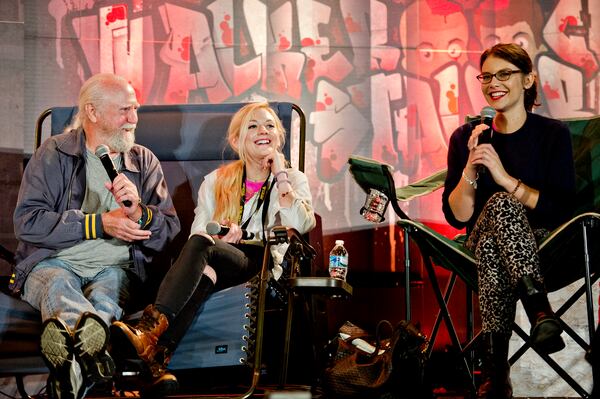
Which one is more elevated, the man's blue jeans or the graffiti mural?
the graffiti mural

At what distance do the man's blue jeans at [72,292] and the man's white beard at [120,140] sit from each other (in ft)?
1.63

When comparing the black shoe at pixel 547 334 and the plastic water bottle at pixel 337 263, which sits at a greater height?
the plastic water bottle at pixel 337 263

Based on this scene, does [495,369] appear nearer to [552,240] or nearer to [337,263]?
[552,240]

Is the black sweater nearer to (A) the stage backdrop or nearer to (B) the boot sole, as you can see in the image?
(A) the stage backdrop

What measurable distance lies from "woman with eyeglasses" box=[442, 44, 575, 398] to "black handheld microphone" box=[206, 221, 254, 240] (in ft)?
2.51

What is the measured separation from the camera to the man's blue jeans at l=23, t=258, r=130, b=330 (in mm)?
2748

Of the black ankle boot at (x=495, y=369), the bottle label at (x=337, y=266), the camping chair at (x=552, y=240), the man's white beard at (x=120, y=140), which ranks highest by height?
the man's white beard at (x=120, y=140)

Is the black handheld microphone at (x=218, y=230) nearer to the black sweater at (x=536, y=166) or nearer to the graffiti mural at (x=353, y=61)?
the black sweater at (x=536, y=166)

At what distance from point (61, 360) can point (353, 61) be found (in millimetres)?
2400

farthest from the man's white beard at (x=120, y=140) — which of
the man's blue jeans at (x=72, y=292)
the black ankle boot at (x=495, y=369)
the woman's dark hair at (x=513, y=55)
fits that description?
the black ankle boot at (x=495, y=369)

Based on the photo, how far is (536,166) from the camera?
3104 mm

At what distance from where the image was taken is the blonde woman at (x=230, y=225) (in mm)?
2648

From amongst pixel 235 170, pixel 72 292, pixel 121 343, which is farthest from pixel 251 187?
pixel 121 343

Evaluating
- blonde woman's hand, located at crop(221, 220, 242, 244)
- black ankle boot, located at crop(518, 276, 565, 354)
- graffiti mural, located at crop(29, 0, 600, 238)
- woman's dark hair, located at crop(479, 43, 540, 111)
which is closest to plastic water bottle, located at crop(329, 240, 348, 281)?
graffiti mural, located at crop(29, 0, 600, 238)
